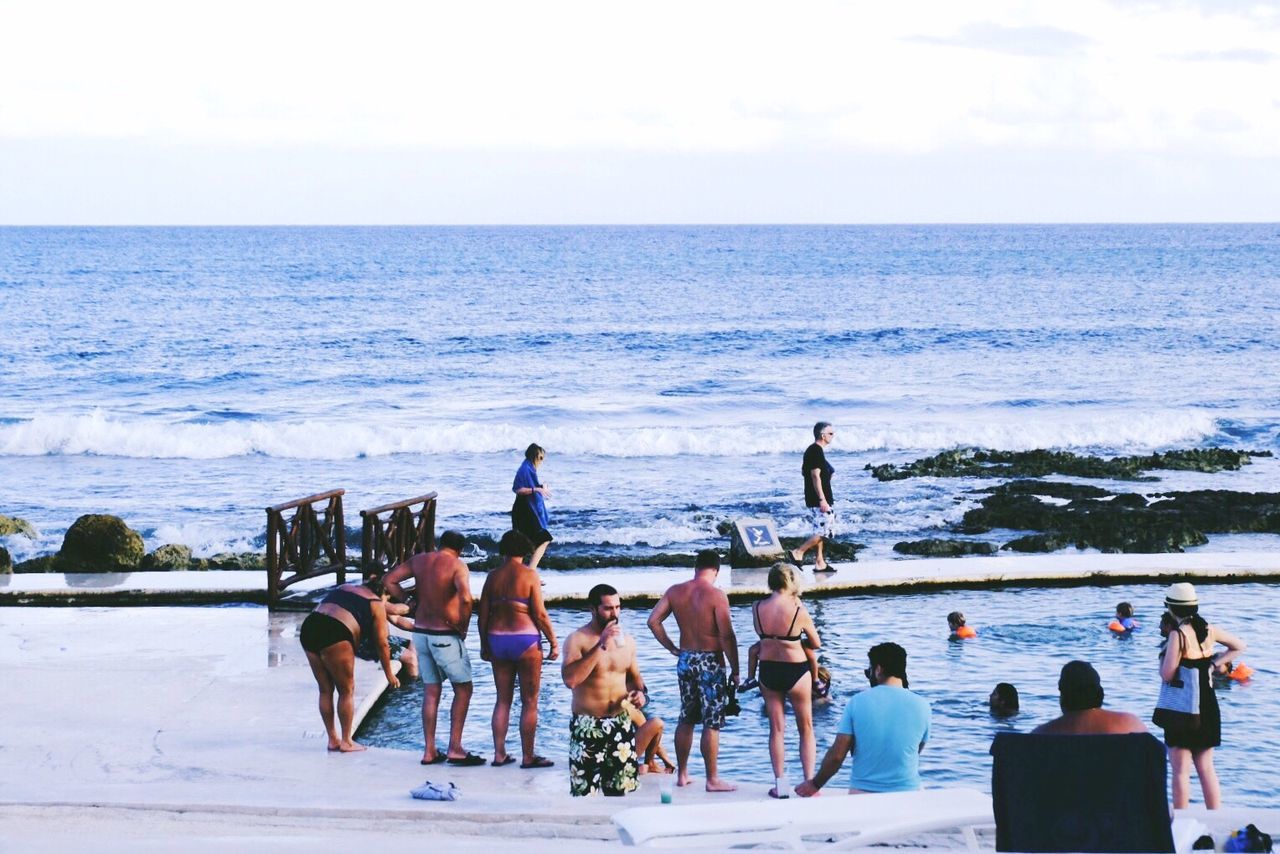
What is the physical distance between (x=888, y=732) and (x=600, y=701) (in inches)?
72.0

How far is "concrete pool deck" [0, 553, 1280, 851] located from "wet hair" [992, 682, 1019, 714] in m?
2.61

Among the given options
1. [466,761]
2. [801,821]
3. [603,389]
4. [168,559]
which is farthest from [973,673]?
[603,389]

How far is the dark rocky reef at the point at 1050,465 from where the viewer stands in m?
28.7

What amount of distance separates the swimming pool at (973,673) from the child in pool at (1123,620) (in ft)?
0.46

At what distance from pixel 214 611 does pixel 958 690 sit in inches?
290

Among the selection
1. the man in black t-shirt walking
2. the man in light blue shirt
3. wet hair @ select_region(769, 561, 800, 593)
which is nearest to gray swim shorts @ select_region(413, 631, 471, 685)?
wet hair @ select_region(769, 561, 800, 593)

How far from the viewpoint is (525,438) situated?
3528 centimetres

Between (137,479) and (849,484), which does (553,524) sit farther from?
(137,479)

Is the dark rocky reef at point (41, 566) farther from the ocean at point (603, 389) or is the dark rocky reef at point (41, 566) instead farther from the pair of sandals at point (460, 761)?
the pair of sandals at point (460, 761)

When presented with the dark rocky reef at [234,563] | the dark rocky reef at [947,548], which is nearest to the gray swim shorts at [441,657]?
the dark rocky reef at [234,563]

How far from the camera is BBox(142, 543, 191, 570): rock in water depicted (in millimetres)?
18609

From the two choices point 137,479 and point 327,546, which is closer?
point 327,546

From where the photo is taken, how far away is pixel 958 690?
11734 mm

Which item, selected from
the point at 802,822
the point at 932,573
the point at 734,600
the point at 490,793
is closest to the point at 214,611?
the point at 734,600
